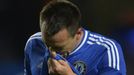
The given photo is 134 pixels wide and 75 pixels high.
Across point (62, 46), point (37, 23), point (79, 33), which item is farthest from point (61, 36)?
point (37, 23)

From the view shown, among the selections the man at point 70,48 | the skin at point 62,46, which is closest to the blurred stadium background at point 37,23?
the man at point 70,48

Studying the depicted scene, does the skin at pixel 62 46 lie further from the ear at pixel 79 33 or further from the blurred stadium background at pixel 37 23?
the blurred stadium background at pixel 37 23

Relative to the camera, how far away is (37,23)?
203 inches

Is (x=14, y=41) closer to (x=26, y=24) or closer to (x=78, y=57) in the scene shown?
(x=26, y=24)

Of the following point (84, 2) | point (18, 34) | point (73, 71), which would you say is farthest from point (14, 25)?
point (73, 71)

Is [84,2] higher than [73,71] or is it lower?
higher

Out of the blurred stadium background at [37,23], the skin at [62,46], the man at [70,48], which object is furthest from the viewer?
the blurred stadium background at [37,23]

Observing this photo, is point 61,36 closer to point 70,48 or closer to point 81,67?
point 70,48

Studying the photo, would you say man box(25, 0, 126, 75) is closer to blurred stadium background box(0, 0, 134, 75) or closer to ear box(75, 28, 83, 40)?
ear box(75, 28, 83, 40)

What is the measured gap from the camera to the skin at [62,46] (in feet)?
7.77

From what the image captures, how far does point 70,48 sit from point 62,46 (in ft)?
0.31

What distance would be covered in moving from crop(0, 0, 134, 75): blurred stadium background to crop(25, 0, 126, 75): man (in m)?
2.32

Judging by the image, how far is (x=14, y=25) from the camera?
5.29 m

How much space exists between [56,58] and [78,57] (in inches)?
13.6
